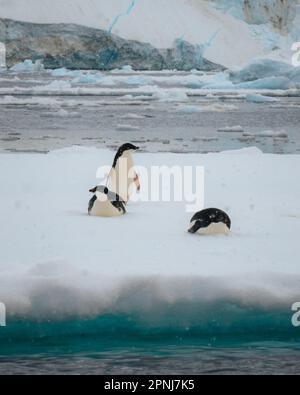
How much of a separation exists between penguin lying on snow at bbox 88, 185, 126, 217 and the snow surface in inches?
2.5

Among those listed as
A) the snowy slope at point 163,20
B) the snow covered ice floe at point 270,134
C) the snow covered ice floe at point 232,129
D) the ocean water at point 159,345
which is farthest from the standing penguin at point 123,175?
the snowy slope at point 163,20

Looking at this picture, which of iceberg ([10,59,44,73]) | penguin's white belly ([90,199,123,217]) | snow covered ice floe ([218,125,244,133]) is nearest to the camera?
penguin's white belly ([90,199,123,217])

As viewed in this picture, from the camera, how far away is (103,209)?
3.59 m

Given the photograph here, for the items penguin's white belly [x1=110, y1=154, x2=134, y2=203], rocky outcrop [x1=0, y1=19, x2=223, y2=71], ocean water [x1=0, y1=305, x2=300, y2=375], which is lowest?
ocean water [x1=0, y1=305, x2=300, y2=375]

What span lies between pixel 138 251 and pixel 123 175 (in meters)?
1.36

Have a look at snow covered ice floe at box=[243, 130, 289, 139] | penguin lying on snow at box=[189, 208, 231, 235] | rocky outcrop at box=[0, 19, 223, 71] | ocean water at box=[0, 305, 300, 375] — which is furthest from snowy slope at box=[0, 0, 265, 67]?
ocean water at box=[0, 305, 300, 375]

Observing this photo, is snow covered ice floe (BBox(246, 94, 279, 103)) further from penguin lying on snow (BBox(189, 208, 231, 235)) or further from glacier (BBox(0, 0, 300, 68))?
penguin lying on snow (BBox(189, 208, 231, 235))

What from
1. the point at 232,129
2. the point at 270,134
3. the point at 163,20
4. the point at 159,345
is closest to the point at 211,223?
the point at 159,345

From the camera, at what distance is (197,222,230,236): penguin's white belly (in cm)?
321

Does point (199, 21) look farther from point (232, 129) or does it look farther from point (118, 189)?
point (118, 189)

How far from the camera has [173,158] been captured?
6.02m

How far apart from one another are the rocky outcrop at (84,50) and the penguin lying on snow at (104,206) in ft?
65.7

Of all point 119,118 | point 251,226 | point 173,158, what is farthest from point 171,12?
point 251,226

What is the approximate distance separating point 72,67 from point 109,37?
165cm
